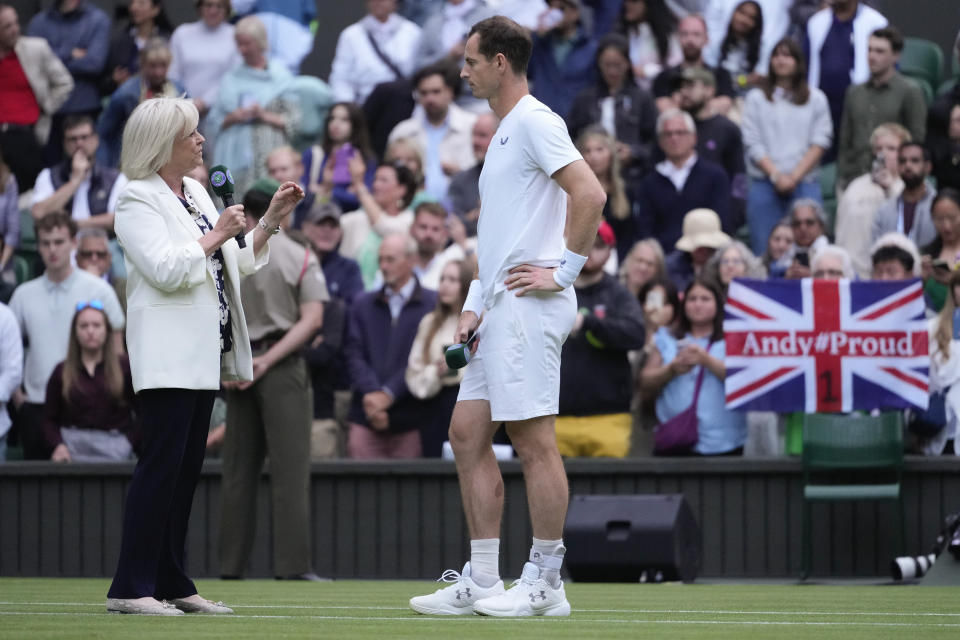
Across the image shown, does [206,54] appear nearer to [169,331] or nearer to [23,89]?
[23,89]

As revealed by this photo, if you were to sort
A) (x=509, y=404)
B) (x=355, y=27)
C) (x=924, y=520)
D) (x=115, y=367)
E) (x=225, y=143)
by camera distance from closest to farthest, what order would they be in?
1. (x=509, y=404)
2. (x=924, y=520)
3. (x=115, y=367)
4. (x=225, y=143)
5. (x=355, y=27)

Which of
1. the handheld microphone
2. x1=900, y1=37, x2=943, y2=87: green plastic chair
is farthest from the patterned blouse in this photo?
x1=900, y1=37, x2=943, y2=87: green plastic chair

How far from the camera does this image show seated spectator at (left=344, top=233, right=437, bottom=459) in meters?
12.1

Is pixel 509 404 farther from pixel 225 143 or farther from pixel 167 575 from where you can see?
pixel 225 143

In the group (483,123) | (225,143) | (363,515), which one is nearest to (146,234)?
(363,515)

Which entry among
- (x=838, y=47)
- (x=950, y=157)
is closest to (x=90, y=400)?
(x=950, y=157)

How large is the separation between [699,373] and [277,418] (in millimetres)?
3028

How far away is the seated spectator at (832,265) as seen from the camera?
1205cm

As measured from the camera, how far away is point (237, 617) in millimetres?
6605

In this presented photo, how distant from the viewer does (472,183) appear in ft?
47.7

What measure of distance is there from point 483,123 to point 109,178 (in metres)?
3.33

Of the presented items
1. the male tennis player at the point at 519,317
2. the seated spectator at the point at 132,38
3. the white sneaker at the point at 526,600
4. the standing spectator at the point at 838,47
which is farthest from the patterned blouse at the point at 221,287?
the seated spectator at the point at 132,38

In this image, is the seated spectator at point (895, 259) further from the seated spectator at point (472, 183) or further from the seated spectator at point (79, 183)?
the seated spectator at point (79, 183)

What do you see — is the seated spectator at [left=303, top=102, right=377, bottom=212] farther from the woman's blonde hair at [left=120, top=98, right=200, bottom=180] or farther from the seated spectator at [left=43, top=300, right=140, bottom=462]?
the woman's blonde hair at [left=120, top=98, right=200, bottom=180]
